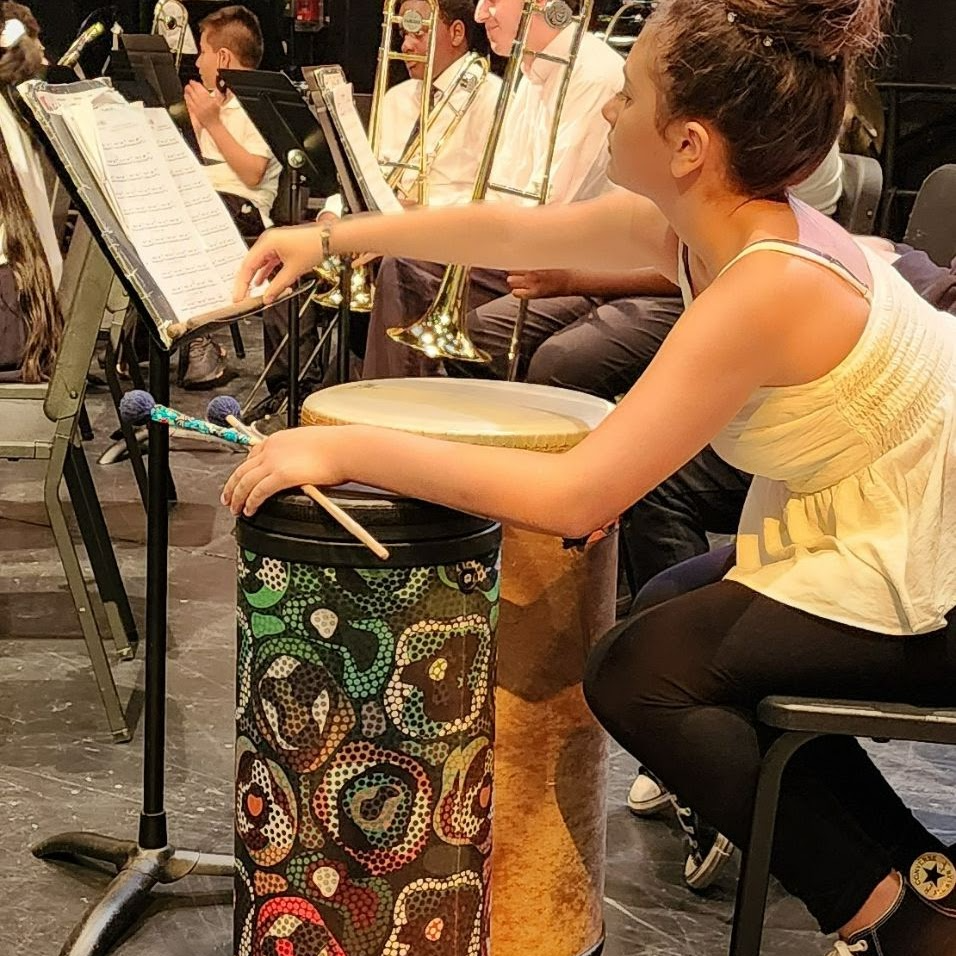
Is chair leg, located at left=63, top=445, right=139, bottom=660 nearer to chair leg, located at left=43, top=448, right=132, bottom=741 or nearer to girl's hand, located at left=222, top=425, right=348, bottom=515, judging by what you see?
chair leg, located at left=43, top=448, right=132, bottom=741

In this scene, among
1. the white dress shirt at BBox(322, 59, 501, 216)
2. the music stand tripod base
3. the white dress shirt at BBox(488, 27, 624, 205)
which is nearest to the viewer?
the music stand tripod base

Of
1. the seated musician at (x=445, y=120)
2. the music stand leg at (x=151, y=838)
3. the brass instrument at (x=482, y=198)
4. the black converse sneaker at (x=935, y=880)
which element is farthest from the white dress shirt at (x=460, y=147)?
the black converse sneaker at (x=935, y=880)

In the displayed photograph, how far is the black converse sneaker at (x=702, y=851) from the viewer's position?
76.7 inches

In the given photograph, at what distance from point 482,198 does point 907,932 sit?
2.08 metres

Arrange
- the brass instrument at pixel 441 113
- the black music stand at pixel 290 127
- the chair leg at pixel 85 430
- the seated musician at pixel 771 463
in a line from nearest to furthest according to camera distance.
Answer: the seated musician at pixel 771 463, the black music stand at pixel 290 127, the brass instrument at pixel 441 113, the chair leg at pixel 85 430

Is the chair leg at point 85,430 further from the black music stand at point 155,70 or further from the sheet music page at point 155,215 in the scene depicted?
the sheet music page at point 155,215

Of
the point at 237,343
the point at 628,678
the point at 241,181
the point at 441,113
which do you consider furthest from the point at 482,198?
the point at 237,343

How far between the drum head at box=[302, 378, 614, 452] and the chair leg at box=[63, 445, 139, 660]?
1066 mm

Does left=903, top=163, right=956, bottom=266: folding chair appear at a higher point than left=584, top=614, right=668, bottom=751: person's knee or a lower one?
higher

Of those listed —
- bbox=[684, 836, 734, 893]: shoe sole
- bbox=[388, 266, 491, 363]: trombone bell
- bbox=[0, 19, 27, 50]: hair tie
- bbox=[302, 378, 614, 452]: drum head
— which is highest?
bbox=[0, 19, 27, 50]: hair tie

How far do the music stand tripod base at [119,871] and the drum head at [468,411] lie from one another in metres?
0.65

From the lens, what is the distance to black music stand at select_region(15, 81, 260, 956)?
1.50m

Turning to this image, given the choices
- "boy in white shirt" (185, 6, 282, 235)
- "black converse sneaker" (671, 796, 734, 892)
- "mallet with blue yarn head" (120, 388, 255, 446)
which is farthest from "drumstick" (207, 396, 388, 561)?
"boy in white shirt" (185, 6, 282, 235)

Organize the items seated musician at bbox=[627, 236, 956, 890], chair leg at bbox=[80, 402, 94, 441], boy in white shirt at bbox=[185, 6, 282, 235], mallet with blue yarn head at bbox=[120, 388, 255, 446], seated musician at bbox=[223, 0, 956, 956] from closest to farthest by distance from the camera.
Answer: seated musician at bbox=[223, 0, 956, 956] < mallet with blue yarn head at bbox=[120, 388, 255, 446] < seated musician at bbox=[627, 236, 956, 890] < chair leg at bbox=[80, 402, 94, 441] < boy in white shirt at bbox=[185, 6, 282, 235]
